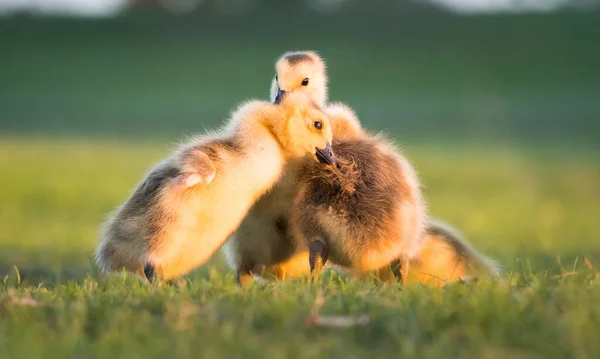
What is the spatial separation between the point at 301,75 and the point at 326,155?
183 cm

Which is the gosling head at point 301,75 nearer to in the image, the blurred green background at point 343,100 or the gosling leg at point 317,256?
the gosling leg at point 317,256

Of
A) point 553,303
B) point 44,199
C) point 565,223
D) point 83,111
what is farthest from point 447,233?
point 83,111

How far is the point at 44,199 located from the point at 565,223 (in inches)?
272

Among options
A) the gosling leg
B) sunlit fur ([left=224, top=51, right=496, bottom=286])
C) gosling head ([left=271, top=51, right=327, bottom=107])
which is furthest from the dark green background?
the gosling leg

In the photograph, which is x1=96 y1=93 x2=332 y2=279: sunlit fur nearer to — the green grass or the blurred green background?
the green grass

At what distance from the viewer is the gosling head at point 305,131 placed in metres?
5.18

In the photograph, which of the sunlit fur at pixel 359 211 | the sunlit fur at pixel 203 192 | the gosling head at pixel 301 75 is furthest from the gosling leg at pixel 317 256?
the gosling head at pixel 301 75

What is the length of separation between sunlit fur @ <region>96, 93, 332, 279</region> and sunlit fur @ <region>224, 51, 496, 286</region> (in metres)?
0.16

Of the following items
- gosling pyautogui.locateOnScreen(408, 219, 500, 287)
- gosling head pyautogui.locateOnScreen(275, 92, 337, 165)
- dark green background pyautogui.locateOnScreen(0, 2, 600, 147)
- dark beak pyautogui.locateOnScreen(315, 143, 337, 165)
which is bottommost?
dark green background pyautogui.locateOnScreen(0, 2, 600, 147)

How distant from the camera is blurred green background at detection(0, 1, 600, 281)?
481 inches

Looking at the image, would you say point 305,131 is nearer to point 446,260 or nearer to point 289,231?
point 289,231

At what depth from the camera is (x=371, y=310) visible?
3.83 m

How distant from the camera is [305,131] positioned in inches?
205

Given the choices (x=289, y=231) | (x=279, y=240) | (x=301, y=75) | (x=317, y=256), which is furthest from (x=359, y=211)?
(x=301, y=75)
